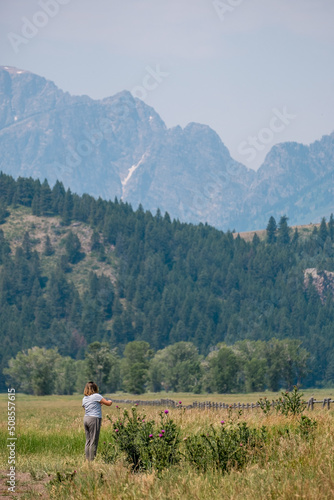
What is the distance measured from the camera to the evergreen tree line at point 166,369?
142000 millimetres

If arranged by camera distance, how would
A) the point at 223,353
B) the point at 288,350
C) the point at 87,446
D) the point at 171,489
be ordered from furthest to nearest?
1. the point at 288,350
2. the point at 223,353
3. the point at 87,446
4. the point at 171,489

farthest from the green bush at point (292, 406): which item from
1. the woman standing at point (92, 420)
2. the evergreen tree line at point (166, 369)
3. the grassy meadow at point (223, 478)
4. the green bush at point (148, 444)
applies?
the evergreen tree line at point (166, 369)

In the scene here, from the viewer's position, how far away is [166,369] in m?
163

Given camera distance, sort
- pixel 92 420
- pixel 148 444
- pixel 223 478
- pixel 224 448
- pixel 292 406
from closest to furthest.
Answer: pixel 223 478
pixel 224 448
pixel 148 444
pixel 92 420
pixel 292 406

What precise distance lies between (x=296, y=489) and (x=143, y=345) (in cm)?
13937

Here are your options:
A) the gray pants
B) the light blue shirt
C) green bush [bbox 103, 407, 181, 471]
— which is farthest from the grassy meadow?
the light blue shirt

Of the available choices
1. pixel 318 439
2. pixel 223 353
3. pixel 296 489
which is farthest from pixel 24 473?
pixel 223 353

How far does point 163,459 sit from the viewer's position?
1658 cm

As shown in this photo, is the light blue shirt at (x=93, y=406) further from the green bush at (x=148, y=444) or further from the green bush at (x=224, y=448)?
the green bush at (x=224, y=448)

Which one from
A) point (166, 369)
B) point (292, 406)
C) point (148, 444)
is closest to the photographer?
point (148, 444)

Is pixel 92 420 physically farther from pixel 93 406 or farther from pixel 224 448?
pixel 224 448

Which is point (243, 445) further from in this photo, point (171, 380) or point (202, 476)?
point (171, 380)

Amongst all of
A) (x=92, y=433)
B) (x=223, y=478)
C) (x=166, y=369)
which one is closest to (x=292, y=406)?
(x=92, y=433)

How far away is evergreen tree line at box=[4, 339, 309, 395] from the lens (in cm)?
14200
